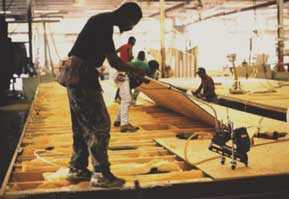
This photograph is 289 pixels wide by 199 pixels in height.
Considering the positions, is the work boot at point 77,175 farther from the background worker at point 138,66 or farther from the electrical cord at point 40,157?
the background worker at point 138,66

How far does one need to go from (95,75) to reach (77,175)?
920mm

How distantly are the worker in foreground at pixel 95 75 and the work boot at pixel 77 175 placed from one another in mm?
324

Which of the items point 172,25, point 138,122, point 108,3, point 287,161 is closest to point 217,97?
point 138,122

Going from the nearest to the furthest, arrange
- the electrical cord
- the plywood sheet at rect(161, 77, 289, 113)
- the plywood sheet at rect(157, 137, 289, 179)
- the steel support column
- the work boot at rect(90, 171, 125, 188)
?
the work boot at rect(90, 171, 125, 188) → the plywood sheet at rect(157, 137, 289, 179) → the electrical cord → the plywood sheet at rect(161, 77, 289, 113) → the steel support column

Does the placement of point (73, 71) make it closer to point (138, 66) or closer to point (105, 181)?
point (105, 181)

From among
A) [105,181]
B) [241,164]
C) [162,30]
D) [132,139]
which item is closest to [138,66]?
[132,139]

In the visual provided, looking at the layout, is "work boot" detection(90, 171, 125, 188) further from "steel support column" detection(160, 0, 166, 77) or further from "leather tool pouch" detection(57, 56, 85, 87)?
"steel support column" detection(160, 0, 166, 77)

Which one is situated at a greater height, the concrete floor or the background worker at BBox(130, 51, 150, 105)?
the background worker at BBox(130, 51, 150, 105)

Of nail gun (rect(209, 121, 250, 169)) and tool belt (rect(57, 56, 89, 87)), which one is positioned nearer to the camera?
tool belt (rect(57, 56, 89, 87))

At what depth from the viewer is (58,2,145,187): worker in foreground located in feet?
12.8

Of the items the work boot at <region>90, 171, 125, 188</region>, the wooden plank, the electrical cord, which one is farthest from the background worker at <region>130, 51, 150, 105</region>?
the work boot at <region>90, 171, 125, 188</region>

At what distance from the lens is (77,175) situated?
4262mm

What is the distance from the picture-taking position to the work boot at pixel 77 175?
425 centimetres

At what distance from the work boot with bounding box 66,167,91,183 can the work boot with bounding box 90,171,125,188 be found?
13.0 inches
